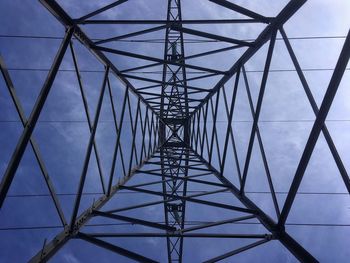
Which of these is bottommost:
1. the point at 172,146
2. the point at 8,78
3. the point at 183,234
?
the point at 183,234

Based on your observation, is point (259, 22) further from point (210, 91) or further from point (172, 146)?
point (172, 146)

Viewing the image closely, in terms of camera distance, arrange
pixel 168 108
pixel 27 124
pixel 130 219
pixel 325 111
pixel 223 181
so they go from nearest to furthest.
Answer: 1. pixel 325 111
2. pixel 27 124
3. pixel 130 219
4. pixel 223 181
5. pixel 168 108

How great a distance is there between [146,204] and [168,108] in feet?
33.7

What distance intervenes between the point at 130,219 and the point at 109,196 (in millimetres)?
1778

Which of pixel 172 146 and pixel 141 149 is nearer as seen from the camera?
pixel 141 149

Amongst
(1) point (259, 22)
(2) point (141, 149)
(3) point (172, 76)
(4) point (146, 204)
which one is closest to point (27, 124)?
(4) point (146, 204)

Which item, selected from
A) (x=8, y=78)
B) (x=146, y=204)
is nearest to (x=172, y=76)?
(x=146, y=204)

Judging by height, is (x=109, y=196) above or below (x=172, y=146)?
below

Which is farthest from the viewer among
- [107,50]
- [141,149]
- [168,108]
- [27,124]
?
[168,108]

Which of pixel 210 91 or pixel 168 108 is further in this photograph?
pixel 168 108

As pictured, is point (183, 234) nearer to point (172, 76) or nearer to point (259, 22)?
point (259, 22)

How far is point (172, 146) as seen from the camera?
19.7 m

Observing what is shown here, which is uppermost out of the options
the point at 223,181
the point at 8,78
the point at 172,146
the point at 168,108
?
the point at 168,108

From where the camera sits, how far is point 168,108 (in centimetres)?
1875
